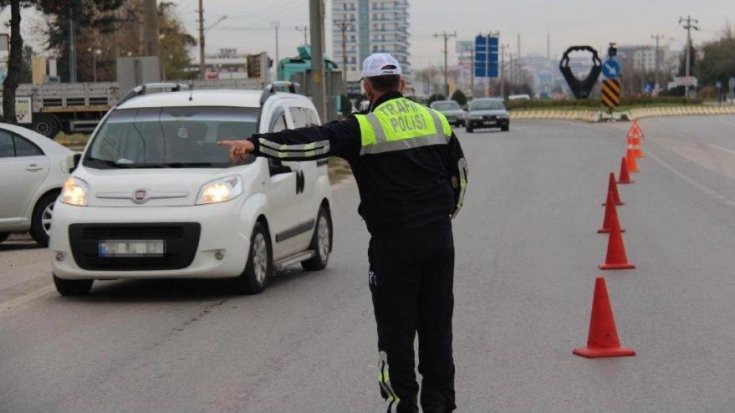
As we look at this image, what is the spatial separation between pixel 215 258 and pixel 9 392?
3.35 metres

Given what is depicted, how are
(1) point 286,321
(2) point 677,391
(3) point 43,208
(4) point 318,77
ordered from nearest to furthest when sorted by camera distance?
(2) point 677,391 < (1) point 286,321 < (3) point 43,208 < (4) point 318,77

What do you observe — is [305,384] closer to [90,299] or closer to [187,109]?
[90,299]

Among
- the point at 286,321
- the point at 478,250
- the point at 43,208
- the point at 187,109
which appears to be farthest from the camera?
the point at 43,208

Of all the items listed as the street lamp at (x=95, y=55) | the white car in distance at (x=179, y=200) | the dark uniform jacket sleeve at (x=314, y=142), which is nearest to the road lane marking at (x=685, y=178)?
the white car in distance at (x=179, y=200)

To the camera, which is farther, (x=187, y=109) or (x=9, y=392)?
(x=187, y=109)

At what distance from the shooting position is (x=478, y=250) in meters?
14.4

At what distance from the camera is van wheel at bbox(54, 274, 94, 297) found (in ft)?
36.0

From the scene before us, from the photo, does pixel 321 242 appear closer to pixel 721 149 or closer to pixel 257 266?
pixel 257 266

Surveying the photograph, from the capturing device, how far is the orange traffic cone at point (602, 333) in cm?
819

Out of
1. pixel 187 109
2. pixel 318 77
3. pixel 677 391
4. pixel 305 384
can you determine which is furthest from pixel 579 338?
pixel 318 77

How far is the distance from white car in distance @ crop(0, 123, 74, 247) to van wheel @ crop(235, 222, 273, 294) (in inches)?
190

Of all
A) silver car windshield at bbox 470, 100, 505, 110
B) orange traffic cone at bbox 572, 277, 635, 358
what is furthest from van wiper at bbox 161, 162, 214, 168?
silver car windshield at bbox 470, 100, 505, 110

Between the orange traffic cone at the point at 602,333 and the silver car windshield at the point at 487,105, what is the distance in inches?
1947

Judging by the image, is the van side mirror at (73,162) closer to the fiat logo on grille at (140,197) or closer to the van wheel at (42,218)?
the fiat logo on grille at (140,197)
